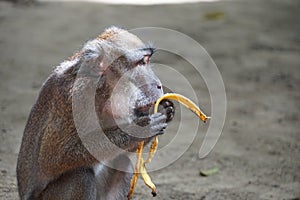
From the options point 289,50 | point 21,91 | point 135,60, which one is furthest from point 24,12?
point 135,60

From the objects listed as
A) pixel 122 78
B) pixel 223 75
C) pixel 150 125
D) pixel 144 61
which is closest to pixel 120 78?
pixel 122 78

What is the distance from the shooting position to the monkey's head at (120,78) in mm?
4953

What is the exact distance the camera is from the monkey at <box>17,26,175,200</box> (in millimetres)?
4922

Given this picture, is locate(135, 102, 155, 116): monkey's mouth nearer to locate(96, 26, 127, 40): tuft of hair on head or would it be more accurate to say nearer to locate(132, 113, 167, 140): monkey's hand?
locate(132, 113, 167, 140): monkey's hand

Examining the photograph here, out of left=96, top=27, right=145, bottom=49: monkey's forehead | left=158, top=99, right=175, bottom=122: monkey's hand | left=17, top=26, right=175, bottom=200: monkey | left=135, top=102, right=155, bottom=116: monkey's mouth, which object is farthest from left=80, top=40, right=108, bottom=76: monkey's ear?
left=158, top=99, right=175, bottom=122: monkey's hand

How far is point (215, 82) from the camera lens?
346 inches

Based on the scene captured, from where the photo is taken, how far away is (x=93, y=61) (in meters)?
4.95

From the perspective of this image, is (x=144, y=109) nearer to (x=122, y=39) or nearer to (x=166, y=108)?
(x=166, y=108)

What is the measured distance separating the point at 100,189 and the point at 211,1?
6511 millimetres

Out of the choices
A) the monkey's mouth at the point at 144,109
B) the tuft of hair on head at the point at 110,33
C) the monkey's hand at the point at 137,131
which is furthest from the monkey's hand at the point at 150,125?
the tuft of hair on head at the point at 110,33

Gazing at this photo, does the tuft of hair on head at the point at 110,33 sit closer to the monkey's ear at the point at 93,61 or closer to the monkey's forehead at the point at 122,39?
the monkey's forehead at the point at 122,39

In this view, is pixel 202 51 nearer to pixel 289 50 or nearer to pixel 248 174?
pixel 289 50

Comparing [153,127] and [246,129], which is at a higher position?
[153,127]

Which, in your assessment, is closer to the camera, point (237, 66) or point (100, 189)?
point (100, 189)
